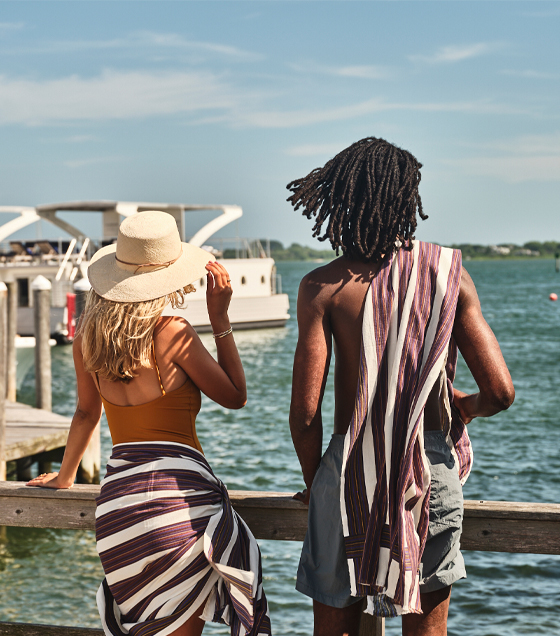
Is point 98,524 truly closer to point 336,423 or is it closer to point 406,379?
point 336,423

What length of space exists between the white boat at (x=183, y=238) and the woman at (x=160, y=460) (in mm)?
26712

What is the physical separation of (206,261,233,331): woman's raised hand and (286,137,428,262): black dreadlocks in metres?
0.29

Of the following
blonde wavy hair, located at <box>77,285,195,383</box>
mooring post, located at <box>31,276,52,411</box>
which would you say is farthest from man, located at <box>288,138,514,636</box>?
mooring post, located at <box>31,276,52,411</box>

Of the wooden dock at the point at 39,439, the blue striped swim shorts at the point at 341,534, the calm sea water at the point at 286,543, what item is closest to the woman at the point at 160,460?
the blue striped swim shorts at the point at 341,534

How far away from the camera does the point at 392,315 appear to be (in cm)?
192

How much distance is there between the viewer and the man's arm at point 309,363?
6.40 feet

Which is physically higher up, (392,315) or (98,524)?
(392,315)

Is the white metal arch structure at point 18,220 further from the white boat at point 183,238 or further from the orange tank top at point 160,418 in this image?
the orange tank top at point 160,418

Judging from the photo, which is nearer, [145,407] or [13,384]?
[145,407]

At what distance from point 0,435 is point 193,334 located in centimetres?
533

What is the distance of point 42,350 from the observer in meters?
10.6

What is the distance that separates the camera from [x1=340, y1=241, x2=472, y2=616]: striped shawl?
1.89m

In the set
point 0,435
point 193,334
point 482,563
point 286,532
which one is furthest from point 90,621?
point 193,334

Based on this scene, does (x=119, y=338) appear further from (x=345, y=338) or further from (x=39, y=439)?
(x=39, y=439)
